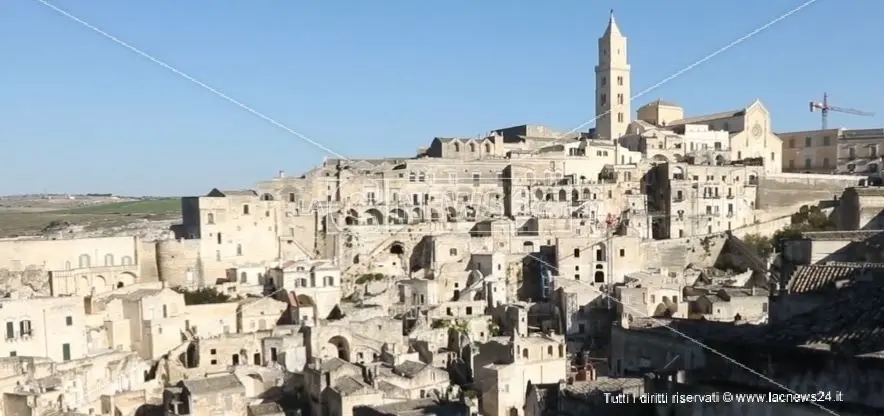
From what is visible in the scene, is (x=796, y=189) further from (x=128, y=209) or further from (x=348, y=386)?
(x=128, y=209)

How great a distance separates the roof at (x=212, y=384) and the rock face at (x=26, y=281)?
11.3 metres

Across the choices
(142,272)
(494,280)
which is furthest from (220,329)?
(494,280)

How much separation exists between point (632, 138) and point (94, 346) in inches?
1331

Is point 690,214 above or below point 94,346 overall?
above

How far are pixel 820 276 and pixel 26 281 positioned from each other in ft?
84.9

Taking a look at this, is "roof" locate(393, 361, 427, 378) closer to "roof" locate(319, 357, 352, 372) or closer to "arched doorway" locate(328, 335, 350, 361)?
"roof" locate(319, 357, 352, 372)

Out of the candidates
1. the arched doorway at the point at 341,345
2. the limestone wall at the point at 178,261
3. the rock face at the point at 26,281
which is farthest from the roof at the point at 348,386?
the rock face at the point at 26,281

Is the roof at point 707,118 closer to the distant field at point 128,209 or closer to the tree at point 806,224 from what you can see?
the tree at point 806,224

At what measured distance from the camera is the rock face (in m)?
27.0

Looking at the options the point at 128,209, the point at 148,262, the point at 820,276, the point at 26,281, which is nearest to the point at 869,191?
the point at 820,276

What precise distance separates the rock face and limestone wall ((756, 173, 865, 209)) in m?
33.1

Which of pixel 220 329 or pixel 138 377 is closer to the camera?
pixel 138 377

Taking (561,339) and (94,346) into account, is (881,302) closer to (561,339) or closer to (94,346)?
(561,339)

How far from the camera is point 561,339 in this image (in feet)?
70.4
